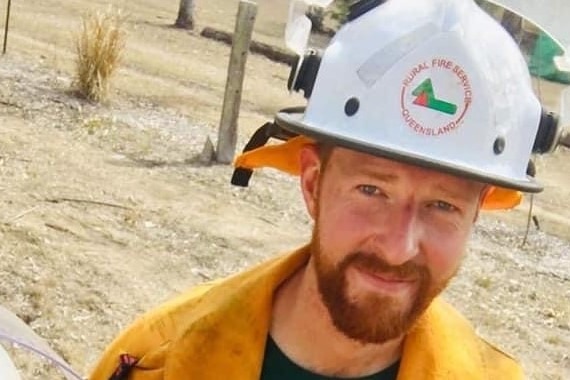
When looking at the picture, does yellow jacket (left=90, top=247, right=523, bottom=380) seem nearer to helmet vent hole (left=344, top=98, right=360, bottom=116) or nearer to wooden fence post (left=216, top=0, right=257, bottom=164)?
helmet vent hole (left=344, top=98, right=360, bottom=116)

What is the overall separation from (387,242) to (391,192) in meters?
0.07

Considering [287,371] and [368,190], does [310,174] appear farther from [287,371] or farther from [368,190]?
[287,371]

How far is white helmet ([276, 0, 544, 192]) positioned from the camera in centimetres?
171

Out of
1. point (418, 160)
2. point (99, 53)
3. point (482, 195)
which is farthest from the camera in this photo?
point (99, 53)

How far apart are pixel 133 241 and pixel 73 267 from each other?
0.49m

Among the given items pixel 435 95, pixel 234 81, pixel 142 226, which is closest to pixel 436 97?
pixel 435 95

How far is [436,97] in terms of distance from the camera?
67.6 inches

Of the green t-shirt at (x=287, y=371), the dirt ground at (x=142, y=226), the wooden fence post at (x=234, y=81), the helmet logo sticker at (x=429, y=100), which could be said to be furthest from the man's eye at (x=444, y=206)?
the wooden fence post at (x=234, y=81)

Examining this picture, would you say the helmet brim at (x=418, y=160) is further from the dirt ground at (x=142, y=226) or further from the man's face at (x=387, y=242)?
the dirt ground at (x=142, y=226)

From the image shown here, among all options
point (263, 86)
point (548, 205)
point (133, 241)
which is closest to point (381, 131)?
point (133, 241)

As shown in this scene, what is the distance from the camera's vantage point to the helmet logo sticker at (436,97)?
1711 millimetres

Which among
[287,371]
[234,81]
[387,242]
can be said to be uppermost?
[387,242]

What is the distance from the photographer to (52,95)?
759cm

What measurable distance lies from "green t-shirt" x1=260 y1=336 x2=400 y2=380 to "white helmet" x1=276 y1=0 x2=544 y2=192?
324mm
